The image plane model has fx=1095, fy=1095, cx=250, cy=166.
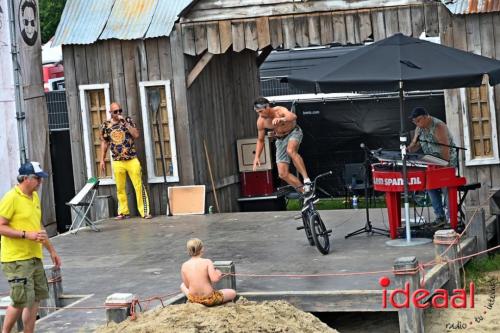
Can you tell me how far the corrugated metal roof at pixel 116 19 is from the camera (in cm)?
1722

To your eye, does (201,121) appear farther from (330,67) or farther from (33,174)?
(33,174)

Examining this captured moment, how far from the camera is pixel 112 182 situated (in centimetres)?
1767

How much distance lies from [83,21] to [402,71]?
7.08 m

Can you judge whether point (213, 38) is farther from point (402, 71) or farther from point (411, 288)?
point (411, 288)

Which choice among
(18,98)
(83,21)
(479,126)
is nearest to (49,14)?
(83,21)

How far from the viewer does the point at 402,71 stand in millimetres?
12336

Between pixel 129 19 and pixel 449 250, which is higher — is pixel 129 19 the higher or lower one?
the higher one

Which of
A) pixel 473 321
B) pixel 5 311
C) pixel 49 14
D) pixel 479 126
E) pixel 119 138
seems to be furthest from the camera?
pixel 49 14

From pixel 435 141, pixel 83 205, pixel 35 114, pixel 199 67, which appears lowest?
pixel 83 205

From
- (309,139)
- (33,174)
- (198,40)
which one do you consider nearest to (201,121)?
(198,40)

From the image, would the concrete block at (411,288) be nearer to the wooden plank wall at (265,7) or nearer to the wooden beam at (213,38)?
the wooden plank wall at (265,7)

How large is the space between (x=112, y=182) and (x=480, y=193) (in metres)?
5.83

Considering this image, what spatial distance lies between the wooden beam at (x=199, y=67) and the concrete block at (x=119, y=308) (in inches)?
305

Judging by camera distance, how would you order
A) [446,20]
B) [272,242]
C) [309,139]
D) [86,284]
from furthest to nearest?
[309,139]
[446,20]
[272,242]
[86,284]
